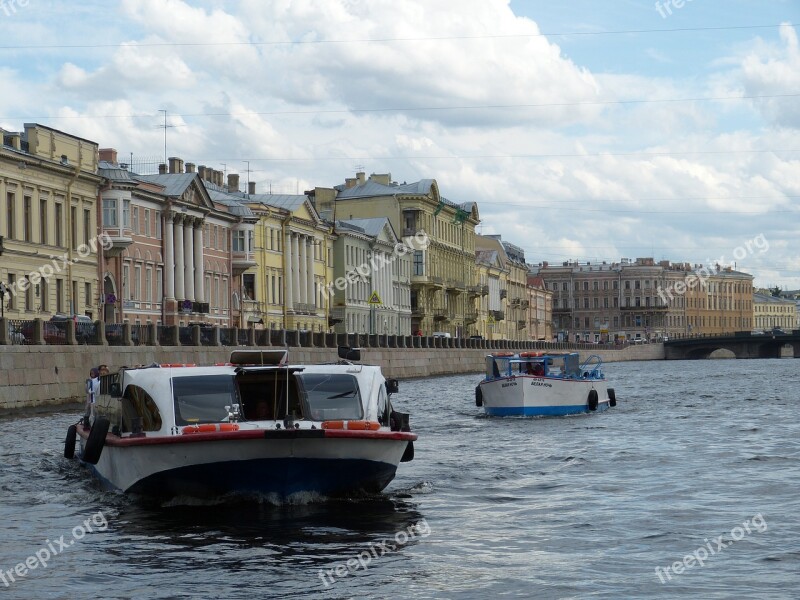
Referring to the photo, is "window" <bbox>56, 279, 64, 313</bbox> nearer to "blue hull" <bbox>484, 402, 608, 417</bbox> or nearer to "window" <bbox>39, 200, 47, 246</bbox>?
"window" <bbox>39, 200, 47, 246</bbox>

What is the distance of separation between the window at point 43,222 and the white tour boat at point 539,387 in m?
23.3

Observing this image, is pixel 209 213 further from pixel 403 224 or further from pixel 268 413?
pixel 268 413

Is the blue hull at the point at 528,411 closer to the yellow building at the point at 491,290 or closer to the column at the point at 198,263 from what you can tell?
the column at the point at 198,263

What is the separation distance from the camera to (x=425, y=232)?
115m

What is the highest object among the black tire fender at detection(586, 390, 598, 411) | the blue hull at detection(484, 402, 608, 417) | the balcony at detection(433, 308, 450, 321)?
the balcony at detection(433, 308, 450, 321)

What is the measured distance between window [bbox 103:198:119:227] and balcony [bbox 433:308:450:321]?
5676 cm

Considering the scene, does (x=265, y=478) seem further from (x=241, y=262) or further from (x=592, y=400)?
(x=241, y=262)

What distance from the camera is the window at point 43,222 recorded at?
58100 mm

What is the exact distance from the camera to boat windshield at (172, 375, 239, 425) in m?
17.5

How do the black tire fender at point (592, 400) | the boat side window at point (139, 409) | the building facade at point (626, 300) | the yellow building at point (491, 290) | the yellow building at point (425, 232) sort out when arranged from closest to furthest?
the boat side window at point (139, 409)
the black tire fender at point (592, 400)
the yellow building at point (425, 232)
the yellow building at point (491, 290)
the building facade at point (626, 300)

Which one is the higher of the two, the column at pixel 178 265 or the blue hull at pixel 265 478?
the column at pixel 178 265

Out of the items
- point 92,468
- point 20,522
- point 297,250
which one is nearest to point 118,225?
point 297,250

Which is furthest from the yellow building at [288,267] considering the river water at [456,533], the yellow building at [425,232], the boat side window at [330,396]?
the boat side window at [330,396]

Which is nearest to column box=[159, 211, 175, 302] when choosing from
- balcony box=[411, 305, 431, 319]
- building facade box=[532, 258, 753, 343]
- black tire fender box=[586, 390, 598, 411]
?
black tire fender box=[586, 390, 598, 411]
